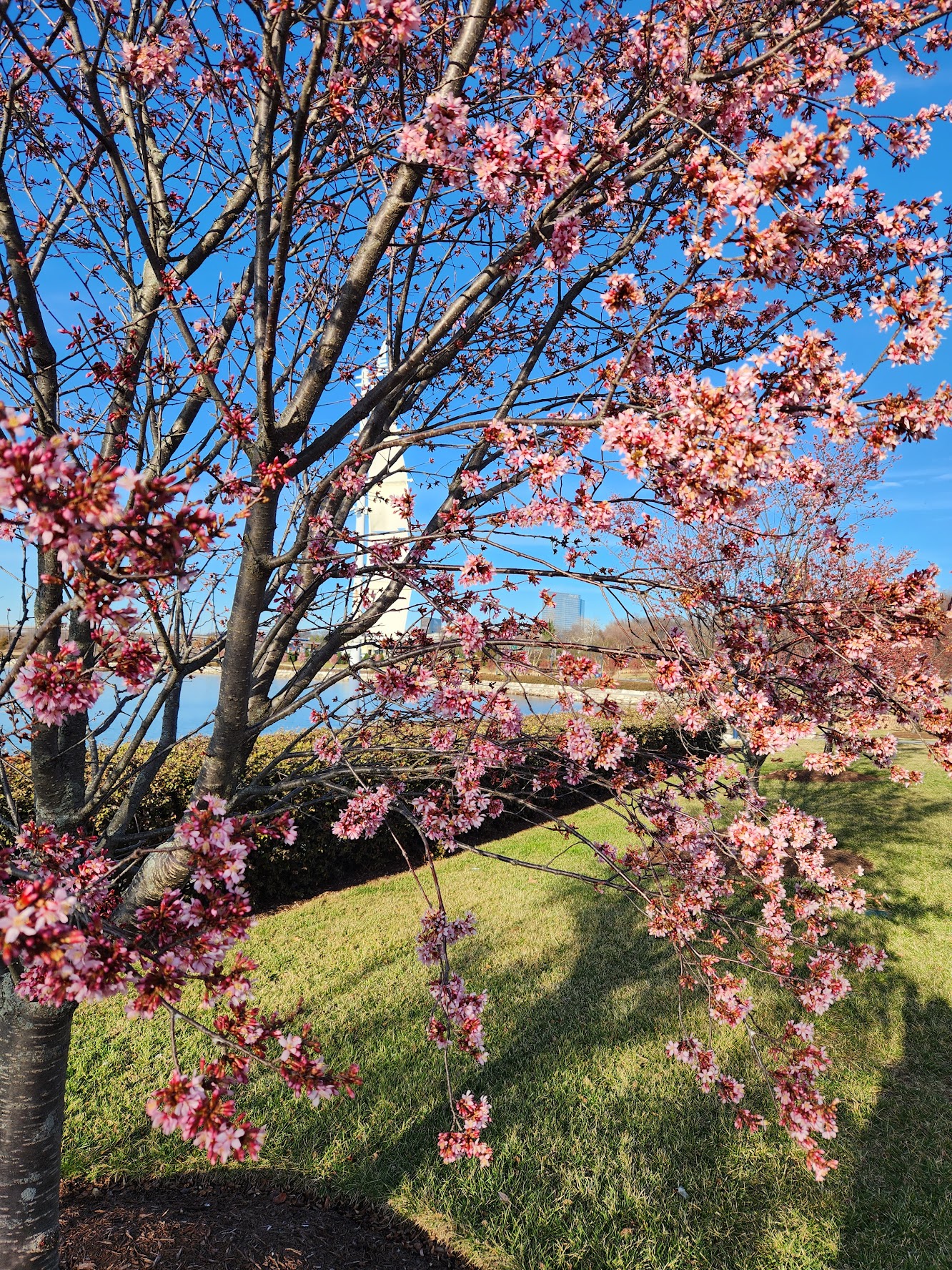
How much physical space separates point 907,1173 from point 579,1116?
5.97 ft

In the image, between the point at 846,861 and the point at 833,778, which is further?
the point at 833,778

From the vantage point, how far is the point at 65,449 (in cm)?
114

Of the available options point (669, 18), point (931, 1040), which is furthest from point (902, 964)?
point (669, 18)

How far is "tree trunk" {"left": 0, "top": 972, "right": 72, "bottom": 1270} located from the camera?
7.80ft

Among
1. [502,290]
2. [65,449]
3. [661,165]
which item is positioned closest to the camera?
[65,449]

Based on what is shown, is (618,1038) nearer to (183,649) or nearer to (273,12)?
(183,649)

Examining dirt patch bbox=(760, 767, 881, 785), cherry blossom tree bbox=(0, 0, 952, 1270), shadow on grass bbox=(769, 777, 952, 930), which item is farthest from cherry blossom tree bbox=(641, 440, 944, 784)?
dirt patch bbox=(760, 767, 881, 785)

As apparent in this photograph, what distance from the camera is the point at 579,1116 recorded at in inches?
162

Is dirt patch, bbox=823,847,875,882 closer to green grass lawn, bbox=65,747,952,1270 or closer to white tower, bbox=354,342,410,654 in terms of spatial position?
green grass lawn, bbox=65,747,952,1270

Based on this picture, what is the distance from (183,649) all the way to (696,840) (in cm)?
263

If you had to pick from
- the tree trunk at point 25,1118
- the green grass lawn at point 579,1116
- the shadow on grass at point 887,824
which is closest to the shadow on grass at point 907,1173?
the green grass lawn at point 579,1116

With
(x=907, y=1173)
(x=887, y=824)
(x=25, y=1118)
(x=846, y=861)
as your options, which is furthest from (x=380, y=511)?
(x=887, y=824)

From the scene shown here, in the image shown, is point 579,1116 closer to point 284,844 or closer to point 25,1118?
point 25,1118

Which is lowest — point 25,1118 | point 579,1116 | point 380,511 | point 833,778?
point 579,1116
